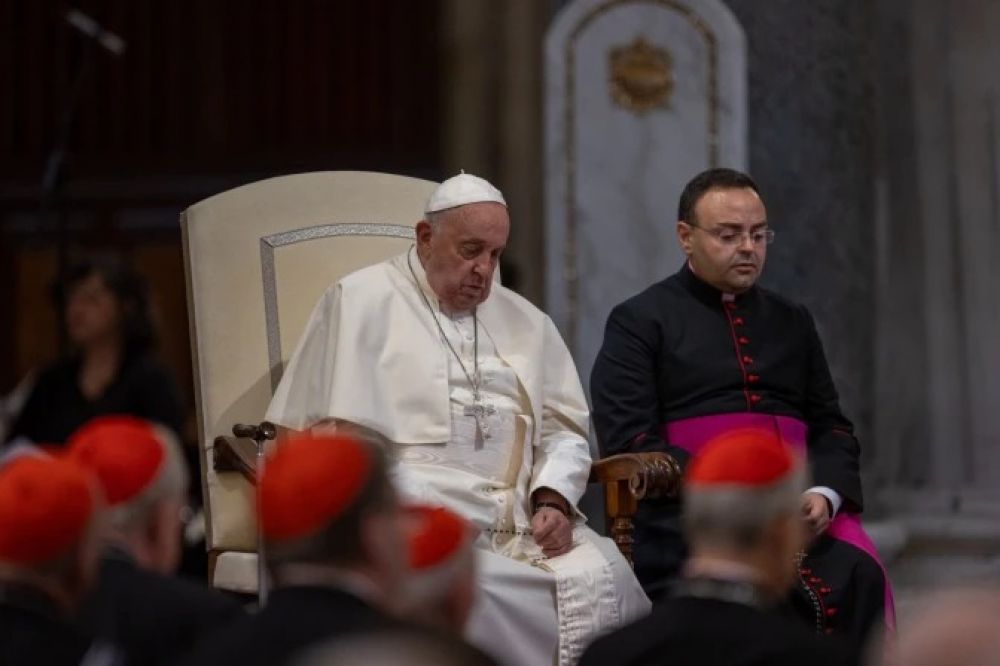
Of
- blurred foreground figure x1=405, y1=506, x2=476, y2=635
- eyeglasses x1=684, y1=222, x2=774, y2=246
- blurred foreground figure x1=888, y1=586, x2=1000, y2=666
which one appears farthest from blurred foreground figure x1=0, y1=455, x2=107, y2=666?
eyeglasses x1=684, y1=222, x2=774, y2=246

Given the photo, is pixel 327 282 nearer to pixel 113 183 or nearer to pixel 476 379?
pixel 476 379

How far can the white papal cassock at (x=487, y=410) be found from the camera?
204 inches

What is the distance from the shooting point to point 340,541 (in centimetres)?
301

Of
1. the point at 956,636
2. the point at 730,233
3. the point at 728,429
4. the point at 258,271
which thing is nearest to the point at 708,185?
the point at 730,233

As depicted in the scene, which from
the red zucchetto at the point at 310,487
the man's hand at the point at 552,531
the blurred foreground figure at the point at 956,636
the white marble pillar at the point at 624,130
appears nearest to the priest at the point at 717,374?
the man's hand at the point at 552,531

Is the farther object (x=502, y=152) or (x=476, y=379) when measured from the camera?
(x=502, y=152)

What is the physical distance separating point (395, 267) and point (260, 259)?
1.35 feet

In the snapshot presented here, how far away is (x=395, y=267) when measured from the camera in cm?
570

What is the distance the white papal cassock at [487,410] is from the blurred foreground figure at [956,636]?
2418 millimetres

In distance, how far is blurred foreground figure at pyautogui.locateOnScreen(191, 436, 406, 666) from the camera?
2834 mm

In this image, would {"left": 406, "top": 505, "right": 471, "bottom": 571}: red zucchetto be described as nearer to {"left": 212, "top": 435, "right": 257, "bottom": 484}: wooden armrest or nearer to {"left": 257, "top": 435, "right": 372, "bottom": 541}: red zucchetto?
{"left": 257, "top": 435, "right": 372, "bottom": 541}: red zucchetto

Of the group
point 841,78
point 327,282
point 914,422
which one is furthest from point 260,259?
point 914,422

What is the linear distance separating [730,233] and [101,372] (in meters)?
2.31

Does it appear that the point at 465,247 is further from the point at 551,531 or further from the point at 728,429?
the point at 728,429
